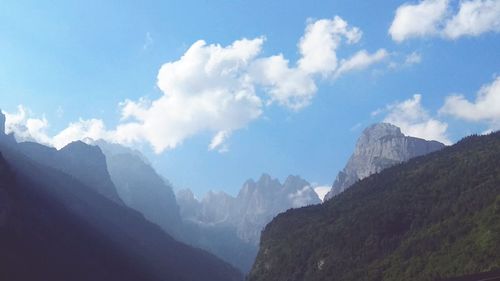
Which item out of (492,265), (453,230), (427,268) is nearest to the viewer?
(492,265)

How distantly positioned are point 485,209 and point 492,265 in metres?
47.9

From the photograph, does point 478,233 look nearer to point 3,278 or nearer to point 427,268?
point 427,268

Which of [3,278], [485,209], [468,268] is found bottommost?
[3,278]

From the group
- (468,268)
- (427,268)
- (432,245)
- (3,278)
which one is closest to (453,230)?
(432,245)

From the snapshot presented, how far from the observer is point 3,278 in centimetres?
19850

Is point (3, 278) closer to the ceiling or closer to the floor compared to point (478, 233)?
closer to the floor

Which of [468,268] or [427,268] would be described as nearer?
[468,268]

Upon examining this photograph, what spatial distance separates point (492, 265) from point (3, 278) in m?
147

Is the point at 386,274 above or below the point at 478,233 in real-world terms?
below

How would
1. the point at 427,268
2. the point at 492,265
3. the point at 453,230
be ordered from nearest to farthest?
the point at 492,265
the point at 427,268
the point at 453,230

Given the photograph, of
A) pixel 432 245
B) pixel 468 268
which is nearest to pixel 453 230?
pixel 432 245

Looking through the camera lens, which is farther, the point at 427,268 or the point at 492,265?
the point at 427,268

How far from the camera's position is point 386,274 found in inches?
7859

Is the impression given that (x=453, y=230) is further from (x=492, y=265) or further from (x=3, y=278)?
(x=3, y=278)
